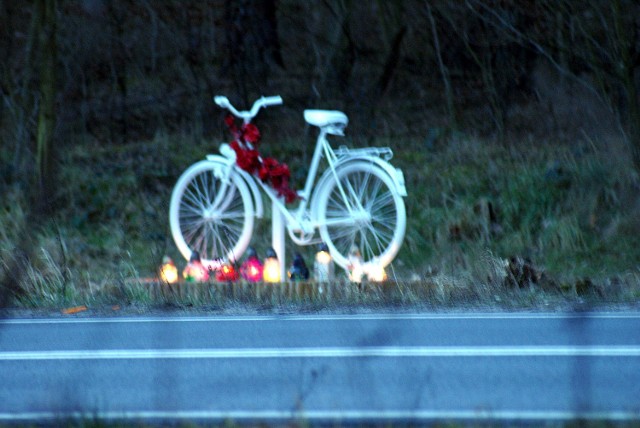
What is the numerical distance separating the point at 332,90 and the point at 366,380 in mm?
13229

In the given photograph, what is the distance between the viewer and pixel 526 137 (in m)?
18.1

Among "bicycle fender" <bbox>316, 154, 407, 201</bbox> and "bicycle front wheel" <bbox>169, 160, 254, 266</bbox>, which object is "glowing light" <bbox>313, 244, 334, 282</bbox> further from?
"bicycle front wheel" <bbox>169, 160, 254, 266</bbox>

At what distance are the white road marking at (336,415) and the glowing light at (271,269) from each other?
5623 millimetres

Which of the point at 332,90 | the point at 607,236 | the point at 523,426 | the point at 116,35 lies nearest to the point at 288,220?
the point at 607,236

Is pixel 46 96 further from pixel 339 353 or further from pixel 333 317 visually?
pixel 339 353

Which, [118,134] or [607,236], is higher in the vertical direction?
[118,134]

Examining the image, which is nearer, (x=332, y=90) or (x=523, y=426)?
(x=523, y=426)

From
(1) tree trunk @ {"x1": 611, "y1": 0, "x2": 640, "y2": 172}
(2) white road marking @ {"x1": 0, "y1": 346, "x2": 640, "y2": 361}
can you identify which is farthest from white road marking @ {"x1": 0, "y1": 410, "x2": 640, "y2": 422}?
(1) tree trunk @ {"x1": 611, "y1": 0, "x2": 640, "y2": 172}

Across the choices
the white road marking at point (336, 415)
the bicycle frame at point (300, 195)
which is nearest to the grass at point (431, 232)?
the bicycle frame at point (300, 195)

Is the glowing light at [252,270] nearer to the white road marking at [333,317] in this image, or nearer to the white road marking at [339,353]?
the white road marking at [333,317]

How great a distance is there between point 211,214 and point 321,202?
4.03ft

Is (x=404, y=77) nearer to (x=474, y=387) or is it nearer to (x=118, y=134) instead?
(x=118, y=134)

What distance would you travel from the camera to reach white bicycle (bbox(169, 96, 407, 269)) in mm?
11367

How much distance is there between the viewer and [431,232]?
47.8 feet
